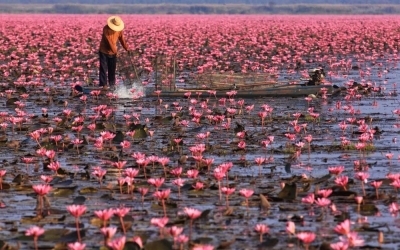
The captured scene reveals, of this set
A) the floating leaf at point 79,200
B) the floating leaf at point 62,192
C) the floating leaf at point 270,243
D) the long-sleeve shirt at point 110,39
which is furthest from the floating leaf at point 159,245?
the long-sleeve shirt at point 110,39

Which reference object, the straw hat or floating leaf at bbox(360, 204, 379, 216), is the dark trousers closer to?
the straw hat

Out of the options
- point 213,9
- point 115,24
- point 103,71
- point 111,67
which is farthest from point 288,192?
point 213,9

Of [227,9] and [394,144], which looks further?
[227,9]

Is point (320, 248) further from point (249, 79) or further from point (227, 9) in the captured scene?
point (227, 9)

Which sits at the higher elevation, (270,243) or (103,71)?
(270,243)

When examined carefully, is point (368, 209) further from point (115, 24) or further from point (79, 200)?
point (115, 24)

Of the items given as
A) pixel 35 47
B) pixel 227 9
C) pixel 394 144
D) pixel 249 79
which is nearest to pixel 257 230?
pixel 394 144

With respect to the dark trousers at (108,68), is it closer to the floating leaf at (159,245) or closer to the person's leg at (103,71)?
the person's leg at (103,71)

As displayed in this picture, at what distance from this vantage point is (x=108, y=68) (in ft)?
67.8

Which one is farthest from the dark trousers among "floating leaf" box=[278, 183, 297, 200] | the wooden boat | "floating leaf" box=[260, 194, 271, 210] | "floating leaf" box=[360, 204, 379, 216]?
"floating leaf" box=[360, 204, 379, 216]

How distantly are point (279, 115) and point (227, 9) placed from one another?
132092 millimetres

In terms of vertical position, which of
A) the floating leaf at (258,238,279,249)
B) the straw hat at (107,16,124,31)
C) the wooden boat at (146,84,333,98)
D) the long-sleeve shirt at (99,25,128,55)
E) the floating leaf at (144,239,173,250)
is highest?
the straw hat at (107,16,124,31)

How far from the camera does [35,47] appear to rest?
3700cm

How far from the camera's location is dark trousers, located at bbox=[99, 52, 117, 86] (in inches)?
811
